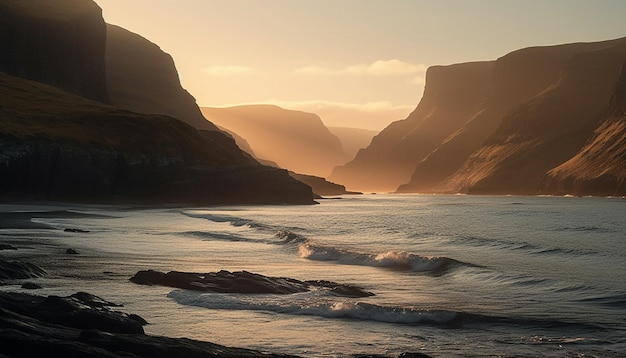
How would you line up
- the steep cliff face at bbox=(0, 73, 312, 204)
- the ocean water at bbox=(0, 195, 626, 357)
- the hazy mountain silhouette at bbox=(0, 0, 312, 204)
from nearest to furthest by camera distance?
the ocean water at bbox=(0, 195, 626, 357) < the steep cliff face at bbox=(0, 73, 312, 204) < the hazy mountain silhouette at bbox=(0, 0, 312, 204)

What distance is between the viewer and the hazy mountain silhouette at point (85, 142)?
4250 inches

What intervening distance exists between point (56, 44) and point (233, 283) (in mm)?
147881

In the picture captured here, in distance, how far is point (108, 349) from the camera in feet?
46.1

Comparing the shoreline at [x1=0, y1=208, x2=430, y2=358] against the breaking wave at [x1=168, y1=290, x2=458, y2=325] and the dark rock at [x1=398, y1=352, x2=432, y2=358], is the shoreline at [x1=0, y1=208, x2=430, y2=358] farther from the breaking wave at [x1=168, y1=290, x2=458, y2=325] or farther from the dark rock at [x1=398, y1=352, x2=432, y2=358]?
the breaking wave at [x1=168, y1=290, x2=458, y2=325]

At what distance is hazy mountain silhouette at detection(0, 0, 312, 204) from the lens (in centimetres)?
10794

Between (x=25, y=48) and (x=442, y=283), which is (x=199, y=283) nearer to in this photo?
(x=442, y=283)

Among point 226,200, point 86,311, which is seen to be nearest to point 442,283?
point 86,311

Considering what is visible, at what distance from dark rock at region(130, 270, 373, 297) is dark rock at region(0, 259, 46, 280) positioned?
129 inches

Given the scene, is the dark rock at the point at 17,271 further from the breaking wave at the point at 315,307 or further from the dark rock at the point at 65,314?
the dark rock at the point at 65,314

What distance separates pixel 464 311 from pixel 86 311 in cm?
1175

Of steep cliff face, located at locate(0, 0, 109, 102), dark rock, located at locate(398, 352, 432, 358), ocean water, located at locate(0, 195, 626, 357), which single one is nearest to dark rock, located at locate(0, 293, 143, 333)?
ocean water, located at locate(0, 195, 626, 357)

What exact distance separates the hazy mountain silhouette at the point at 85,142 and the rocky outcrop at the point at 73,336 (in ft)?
294

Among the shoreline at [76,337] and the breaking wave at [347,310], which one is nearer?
the shoreline at [76,337]

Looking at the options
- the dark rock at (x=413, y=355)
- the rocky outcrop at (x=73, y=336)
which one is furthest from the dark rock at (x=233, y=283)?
the dark rock at (x=413, y=355)
